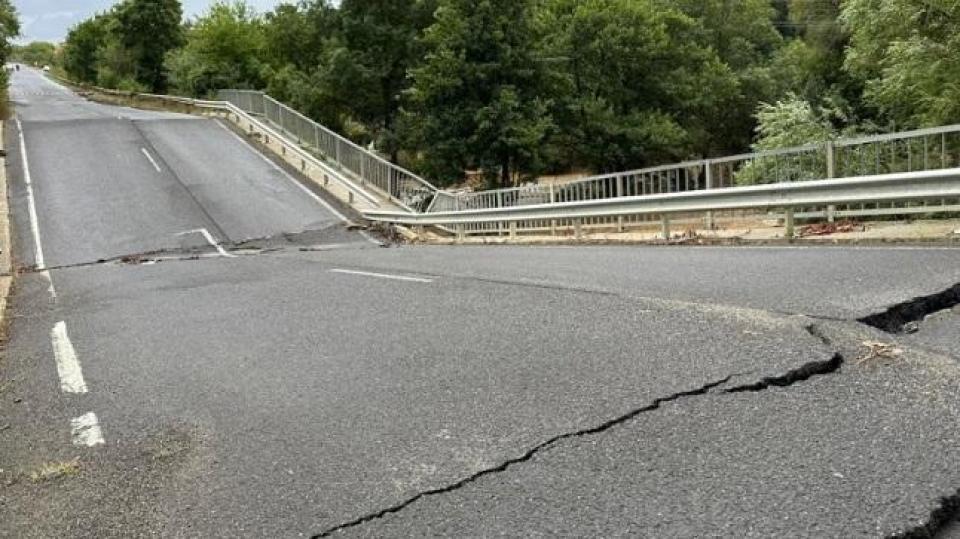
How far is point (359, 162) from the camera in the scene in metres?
25.3

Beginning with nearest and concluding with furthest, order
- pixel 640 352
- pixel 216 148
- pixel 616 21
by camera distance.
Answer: pixel 640 352 < pixel 216 148 < pixel 616 21

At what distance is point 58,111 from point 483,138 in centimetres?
2379

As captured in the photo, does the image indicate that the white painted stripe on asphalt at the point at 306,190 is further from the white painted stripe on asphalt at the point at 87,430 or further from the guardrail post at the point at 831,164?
the white painted stripe on asphalt at the point at 87,430

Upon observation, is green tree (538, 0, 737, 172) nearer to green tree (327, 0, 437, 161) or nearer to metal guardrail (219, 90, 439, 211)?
green tree (327, 0, 437, 161)

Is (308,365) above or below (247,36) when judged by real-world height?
below

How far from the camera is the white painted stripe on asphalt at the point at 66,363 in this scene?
5.84m

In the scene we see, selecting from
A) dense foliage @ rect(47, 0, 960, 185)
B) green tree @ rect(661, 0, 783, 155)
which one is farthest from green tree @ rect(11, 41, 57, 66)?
green tree @ rect(661, 0, 783, 155)

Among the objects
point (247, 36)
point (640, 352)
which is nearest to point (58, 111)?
→ point (247, 36)

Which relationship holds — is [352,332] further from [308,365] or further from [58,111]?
[58,111]

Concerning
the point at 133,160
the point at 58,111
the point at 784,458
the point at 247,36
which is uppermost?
the point at 247,36

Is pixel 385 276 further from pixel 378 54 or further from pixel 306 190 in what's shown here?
pixel 378 54

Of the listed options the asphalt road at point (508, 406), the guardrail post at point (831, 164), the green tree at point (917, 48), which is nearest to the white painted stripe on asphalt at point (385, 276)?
the asphalt road at point (508, 406)

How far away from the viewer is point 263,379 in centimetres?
554

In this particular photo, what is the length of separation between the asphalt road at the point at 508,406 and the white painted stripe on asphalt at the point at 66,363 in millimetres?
41
